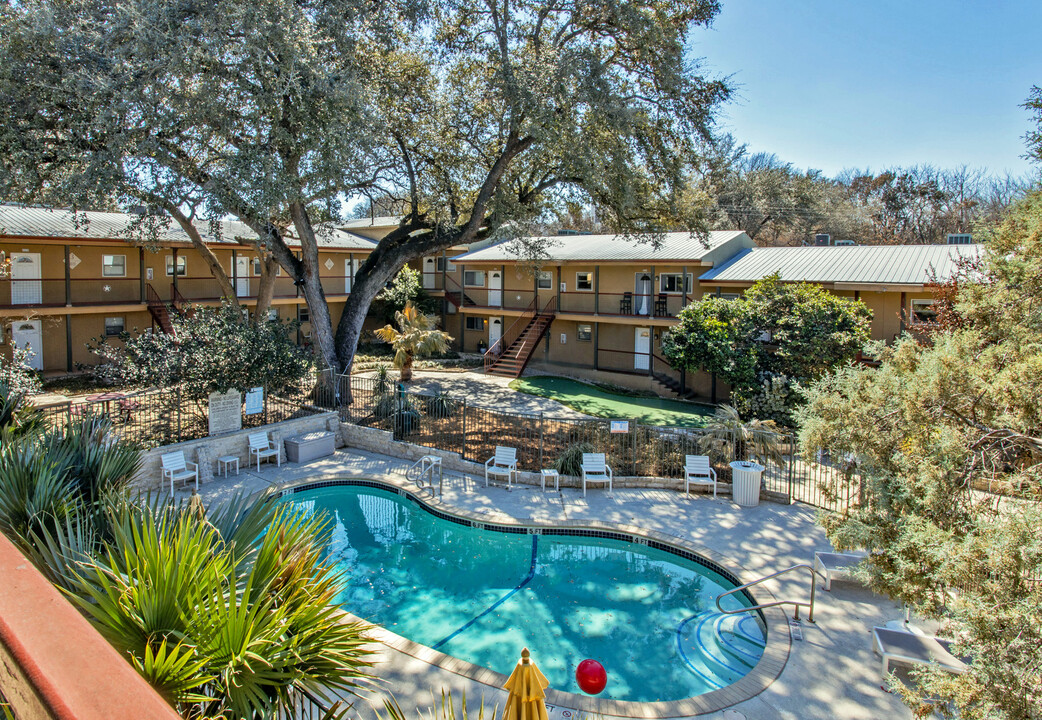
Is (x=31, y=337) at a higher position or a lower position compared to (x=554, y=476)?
higher

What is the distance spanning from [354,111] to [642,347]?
16223 mm

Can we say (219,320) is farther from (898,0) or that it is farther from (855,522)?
(898,0)

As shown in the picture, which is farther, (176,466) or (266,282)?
(266,282)

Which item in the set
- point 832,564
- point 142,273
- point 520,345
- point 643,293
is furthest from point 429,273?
point 832,564

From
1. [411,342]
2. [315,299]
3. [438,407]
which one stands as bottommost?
[438,407]

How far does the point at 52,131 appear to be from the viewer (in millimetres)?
15594

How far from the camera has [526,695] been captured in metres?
4.62

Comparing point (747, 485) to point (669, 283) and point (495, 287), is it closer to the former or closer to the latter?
point (669, 283)

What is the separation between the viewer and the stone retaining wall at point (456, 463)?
1431cm

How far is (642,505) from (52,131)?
16828mm

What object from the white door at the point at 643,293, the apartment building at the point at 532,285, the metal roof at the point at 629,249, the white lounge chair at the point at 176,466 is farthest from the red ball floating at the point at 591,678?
the white door at the point at 643,293


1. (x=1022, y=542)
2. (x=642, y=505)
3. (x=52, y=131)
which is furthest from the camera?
(x=52, y=131)

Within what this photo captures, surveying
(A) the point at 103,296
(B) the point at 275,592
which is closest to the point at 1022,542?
(B) the point at 275,592

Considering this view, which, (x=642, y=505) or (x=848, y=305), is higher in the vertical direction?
(x=848, y=305)
